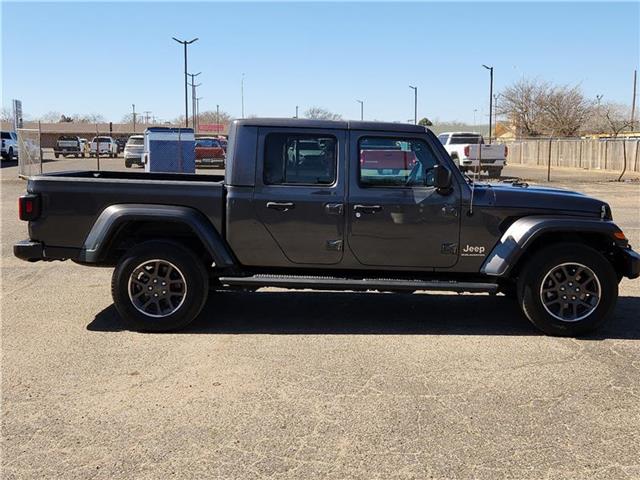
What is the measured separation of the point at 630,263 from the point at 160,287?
4.30 metres

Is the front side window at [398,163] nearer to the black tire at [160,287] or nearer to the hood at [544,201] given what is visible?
the hood at [544,201]

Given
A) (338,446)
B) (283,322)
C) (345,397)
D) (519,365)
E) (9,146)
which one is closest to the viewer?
(338,446)

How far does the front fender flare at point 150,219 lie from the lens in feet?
18.4

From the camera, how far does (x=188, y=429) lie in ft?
12.7

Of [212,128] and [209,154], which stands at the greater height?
[212,128]

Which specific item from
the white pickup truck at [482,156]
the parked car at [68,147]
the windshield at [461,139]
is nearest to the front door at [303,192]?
the white pickup truck at [482,156]

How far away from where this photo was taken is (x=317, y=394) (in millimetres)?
4414

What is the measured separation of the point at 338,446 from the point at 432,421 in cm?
69

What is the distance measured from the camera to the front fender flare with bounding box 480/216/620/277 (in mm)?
5613

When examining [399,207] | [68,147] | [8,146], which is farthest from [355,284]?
[68,147]

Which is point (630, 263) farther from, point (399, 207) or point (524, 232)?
point (399, 207)

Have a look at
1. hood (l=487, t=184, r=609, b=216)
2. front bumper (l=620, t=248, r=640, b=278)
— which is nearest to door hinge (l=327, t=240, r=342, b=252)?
hood (l=487, t=184, r=609, b=216)

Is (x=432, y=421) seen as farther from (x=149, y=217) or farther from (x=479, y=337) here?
(x=149, y=217)

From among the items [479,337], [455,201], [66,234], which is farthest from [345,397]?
[66,234]
